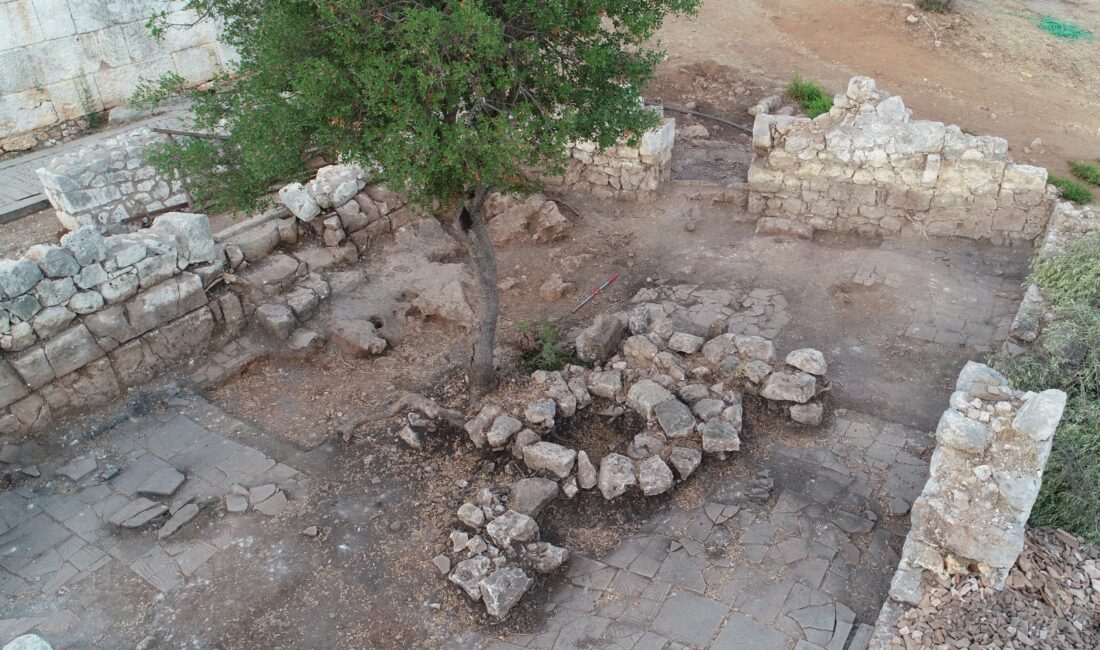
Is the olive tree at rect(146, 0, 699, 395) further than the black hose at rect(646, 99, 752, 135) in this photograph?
No

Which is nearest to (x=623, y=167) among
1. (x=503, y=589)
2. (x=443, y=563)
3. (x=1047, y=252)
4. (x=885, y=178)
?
(x=885, y=178)

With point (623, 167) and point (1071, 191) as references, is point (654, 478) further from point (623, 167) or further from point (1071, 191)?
Result: point (1071, 191)

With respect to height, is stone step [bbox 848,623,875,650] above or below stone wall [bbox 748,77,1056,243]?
below

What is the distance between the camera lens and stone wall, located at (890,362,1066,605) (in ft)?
18.1

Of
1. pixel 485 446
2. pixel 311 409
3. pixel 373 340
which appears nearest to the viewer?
pixel 485 446

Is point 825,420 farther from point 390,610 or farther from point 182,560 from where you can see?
point 182,560

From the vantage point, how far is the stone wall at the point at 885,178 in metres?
10.0

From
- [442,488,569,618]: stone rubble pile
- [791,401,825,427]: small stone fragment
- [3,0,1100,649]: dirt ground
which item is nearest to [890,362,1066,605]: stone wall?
[3,0,1100,649]: dirt ground

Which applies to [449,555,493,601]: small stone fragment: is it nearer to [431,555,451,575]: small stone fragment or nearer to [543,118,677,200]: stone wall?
[431,555,451,575]: small stone fragment

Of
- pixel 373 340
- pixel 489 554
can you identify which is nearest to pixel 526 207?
pixel 373 340

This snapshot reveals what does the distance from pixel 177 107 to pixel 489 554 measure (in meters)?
12.1

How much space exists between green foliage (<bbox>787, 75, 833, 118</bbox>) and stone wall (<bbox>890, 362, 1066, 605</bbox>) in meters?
8.79

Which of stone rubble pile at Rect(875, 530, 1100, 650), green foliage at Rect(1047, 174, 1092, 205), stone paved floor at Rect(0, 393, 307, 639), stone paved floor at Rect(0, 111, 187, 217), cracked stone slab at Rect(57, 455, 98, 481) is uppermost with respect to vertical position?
green foliage at Rect(1047, 174, 1092, 205)

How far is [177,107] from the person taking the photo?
49.7 feet
